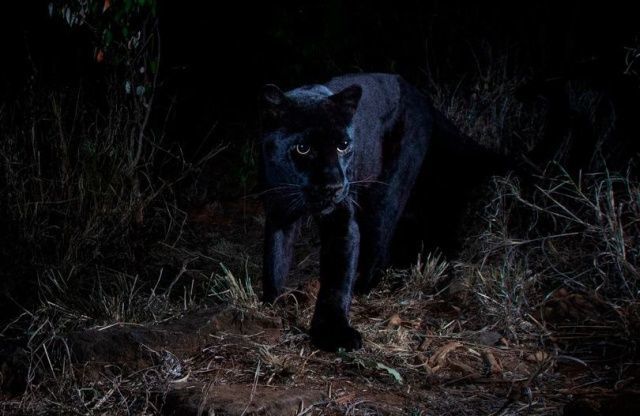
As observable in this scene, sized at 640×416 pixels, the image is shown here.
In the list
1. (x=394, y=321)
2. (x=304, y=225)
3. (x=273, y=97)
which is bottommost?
(x=304, y=225)

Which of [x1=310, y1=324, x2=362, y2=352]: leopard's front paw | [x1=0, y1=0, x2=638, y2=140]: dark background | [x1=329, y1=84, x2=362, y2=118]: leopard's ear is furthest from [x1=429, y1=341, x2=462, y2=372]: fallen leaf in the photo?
[x1=0, y1=0, x2=638, y2=140]: dark background

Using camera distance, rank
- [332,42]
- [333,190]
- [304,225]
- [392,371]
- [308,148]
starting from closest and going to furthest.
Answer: [392,371] → [333,190] → [308,148] → [304,225] → [332,42]

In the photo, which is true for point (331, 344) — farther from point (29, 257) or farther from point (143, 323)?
point (29, 257)

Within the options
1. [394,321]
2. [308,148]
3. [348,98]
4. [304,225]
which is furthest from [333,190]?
[304,225]

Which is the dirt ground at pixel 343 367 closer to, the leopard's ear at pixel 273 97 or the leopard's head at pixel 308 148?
the leopard's head at pixel 308 148

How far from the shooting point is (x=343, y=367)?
3236 millimetres

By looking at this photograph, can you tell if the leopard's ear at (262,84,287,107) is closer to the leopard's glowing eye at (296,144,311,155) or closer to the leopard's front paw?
the leopard's glowing eye at (296,144,311,155)

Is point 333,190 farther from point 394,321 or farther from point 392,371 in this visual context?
point 392,371

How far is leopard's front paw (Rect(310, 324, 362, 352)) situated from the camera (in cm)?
339

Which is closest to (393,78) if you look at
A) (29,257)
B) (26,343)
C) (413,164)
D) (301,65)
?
(413,164)

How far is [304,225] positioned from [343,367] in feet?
8.78

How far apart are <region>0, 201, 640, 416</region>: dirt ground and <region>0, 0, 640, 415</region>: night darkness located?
0.04 ft

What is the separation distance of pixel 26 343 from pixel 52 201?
1.54 meters

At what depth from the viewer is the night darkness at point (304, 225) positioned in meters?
3.04
